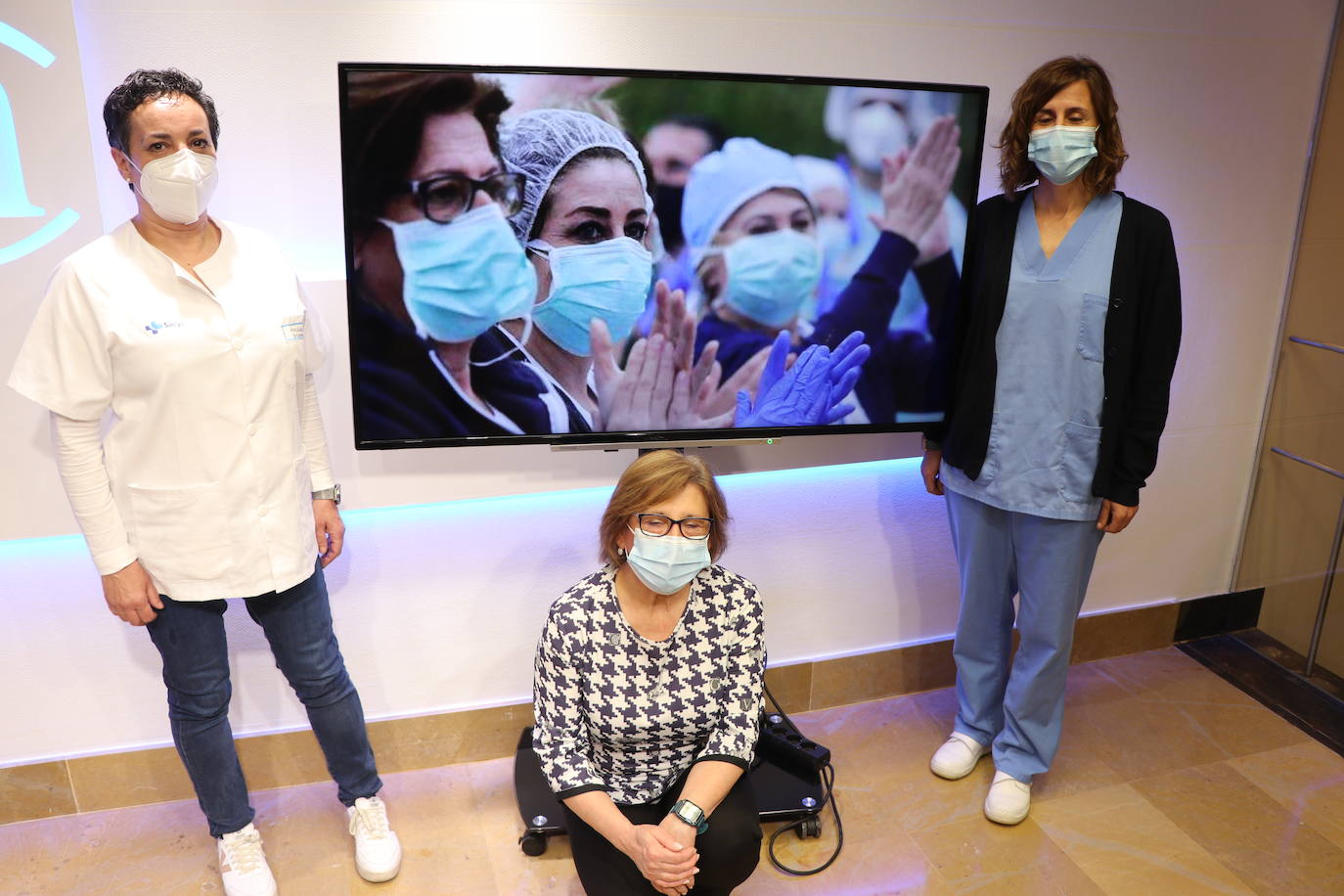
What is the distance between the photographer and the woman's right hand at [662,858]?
74.4 inches

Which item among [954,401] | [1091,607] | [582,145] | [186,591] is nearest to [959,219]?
[954,401]

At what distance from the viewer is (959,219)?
240 cm

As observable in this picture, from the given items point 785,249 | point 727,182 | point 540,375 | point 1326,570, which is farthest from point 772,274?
point 1326,570

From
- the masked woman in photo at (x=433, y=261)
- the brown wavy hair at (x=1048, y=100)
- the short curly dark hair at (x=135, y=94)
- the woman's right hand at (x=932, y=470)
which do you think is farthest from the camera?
the woman's right hand at (x=932, y=470)

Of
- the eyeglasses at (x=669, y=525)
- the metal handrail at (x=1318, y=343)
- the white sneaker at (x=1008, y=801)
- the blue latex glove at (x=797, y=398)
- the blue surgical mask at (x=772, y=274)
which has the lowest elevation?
the white sneaker at (x=1008, y=801)

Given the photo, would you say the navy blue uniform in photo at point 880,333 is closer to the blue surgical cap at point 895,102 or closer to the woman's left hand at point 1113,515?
the blue surgical cap at point 895,102

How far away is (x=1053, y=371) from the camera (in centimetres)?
233

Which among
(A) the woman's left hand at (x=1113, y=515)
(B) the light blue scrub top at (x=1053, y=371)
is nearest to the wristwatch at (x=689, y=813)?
(B) the light blue scrub top at (x=1053, y=371)

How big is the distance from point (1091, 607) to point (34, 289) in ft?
9.05

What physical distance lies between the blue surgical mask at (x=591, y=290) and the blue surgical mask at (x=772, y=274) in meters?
0.18

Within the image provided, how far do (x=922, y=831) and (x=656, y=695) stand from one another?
0.89 meters

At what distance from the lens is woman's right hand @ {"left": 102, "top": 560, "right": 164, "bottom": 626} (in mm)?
2000

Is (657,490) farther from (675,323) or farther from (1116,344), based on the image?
(1116,344)

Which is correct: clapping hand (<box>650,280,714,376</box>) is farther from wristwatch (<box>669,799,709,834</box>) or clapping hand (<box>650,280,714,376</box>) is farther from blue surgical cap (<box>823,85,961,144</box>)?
wristwatch (<box>669,799,709,834</box>)
